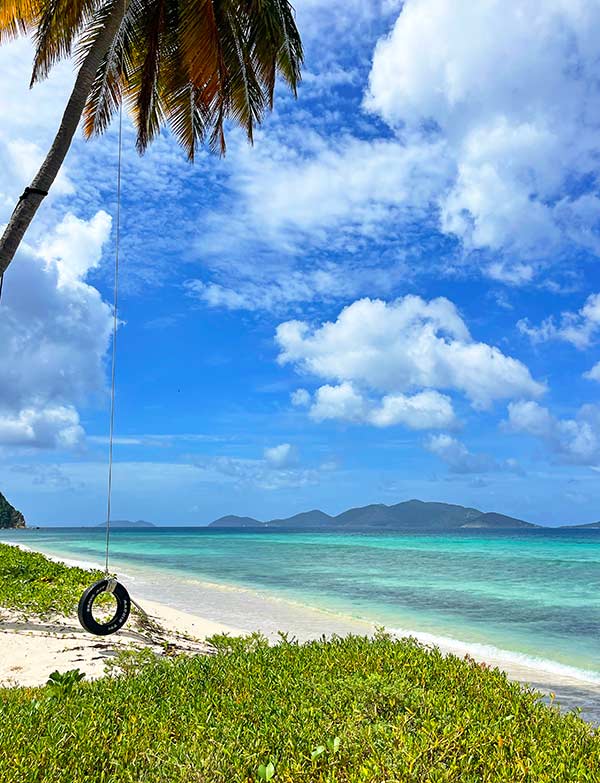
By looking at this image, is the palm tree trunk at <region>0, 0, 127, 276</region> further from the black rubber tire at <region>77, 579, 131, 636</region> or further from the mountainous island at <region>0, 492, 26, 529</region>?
the mountainous island at <region>0, 492, 26, 529</region>

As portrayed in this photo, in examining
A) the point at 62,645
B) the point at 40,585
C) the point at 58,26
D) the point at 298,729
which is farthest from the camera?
the point at 40,585

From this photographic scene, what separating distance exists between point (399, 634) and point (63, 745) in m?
10.7

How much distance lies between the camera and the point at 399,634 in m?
13.4

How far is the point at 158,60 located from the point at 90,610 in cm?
924

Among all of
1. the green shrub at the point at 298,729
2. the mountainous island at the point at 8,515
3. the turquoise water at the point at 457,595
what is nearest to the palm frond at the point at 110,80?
the green shrub at the point at 298,729

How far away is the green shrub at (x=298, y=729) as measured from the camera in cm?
343

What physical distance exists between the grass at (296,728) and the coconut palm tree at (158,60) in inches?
229

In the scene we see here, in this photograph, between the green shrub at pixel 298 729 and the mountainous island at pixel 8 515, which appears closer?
the green shrub at pixel 298 729

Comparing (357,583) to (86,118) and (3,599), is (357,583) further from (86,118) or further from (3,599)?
(86,118)

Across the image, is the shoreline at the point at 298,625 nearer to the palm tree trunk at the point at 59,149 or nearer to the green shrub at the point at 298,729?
the green shrub at the point at 298,729

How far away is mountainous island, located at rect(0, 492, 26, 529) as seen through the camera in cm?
12481

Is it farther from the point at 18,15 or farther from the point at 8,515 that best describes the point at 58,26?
the point at 8,515

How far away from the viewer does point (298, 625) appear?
13508 millimetres

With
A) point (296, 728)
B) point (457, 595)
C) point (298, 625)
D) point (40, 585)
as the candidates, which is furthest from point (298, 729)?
point (457, 595)
